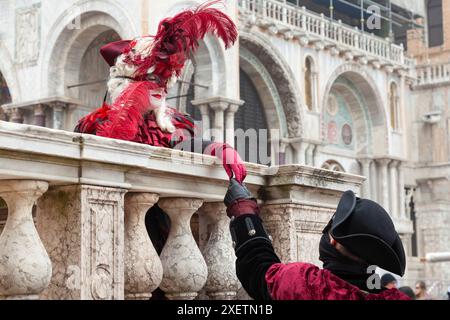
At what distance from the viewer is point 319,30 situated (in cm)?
2311

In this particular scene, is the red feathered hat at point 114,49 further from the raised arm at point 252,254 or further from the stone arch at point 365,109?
the stone arch at point 365,109

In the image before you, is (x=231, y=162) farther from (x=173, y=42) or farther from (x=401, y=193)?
(x=401, y=193)

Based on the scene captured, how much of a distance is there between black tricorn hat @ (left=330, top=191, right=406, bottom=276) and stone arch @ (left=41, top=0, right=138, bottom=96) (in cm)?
1538

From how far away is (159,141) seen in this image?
435 cm

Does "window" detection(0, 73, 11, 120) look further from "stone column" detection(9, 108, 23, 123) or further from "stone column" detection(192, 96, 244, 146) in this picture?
"stone column" detection(192, 96, 244, 146)

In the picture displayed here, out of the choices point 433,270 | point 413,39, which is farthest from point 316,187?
point 413,39

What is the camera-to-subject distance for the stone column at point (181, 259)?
392cm

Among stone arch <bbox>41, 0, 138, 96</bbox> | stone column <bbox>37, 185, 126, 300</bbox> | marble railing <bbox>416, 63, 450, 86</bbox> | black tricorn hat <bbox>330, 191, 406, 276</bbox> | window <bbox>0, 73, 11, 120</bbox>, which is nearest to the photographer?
black tricorn hat <bbox>330, 191, 406, 276</bbox>

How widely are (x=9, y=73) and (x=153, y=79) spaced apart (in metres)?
15.0

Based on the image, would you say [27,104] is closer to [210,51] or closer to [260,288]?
[210,51]

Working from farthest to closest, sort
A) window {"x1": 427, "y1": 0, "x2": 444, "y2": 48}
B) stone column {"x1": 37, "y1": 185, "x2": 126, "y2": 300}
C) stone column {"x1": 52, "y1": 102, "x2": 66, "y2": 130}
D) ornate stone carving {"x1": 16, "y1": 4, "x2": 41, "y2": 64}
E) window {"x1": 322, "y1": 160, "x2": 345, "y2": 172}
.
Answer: window {"x1": 427, "y1": 0, "x2": 444, "y2": 48}
window {"x1": 322, "y1": 160, "x2": 345, "y2": 172}
ornate stone carving {"x1": 16, "y1": 4, "x2": 41, "y2": 64}
stone column {"x1": 52, "y1": 102, "x2": 66, "y2": 130}
stone column {"x1": 37, "y1": 185, "x2": 126, "y2": 300}

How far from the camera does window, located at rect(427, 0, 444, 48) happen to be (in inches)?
1261

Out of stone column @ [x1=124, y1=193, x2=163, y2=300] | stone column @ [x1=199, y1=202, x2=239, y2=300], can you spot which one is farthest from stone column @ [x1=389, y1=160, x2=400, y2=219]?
stone column @ [x1=124, y1=193, x2=163, y2=300]

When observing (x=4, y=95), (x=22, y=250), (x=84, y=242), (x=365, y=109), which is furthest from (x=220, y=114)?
(x=22, y=250)
